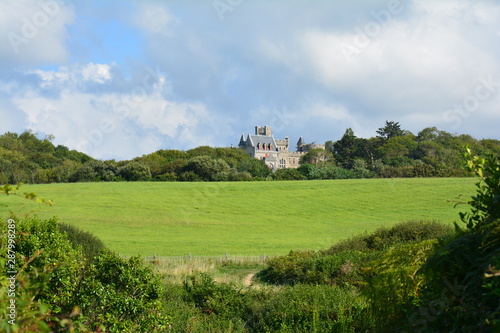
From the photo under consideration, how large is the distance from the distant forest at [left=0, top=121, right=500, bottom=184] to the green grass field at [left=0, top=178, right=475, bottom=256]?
862 cm

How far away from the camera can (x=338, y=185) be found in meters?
63.5

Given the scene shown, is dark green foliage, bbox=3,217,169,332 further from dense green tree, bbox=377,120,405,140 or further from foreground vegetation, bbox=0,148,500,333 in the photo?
dense green tree, bbox=377,120,405,140

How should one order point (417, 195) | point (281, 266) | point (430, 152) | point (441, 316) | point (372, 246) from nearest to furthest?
point (441, 316) → point (281, 266) → point (372, 246) → point (417, 195) → point (430, 152)

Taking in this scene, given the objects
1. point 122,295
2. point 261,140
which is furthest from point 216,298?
point 261,140

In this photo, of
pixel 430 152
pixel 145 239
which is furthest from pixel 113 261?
pixel 430 152

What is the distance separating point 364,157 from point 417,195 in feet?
212

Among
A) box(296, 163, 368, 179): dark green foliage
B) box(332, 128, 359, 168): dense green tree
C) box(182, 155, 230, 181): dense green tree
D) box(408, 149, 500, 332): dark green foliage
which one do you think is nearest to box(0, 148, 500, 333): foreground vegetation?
box(408, 149, 500, 332): dark green foliage

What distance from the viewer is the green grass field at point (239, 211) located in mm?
36406

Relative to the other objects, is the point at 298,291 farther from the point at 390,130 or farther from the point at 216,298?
the point at 390,130

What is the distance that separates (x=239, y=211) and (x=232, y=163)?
1951 inches

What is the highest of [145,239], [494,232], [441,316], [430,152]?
[430,152]

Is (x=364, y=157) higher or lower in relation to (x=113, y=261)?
higher

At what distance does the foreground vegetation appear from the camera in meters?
3.16

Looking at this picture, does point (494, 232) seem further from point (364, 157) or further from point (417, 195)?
point (364, 157)
